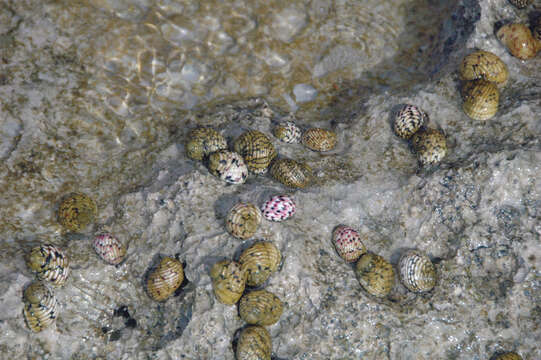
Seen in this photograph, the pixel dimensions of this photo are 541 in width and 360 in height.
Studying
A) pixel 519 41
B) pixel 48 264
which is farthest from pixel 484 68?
pixel 48 264

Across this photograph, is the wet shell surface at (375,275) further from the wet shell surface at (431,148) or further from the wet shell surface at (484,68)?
the wet shell surface at (484,68)

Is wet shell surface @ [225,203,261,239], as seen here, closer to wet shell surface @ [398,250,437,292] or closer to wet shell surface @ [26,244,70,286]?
wet shell surface @ [398,250,437,292]

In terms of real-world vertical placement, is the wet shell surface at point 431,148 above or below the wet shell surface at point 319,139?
above

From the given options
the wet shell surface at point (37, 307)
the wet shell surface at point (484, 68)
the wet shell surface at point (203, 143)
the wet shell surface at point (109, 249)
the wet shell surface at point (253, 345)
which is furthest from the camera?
the wet shell surface at point (484, 68)

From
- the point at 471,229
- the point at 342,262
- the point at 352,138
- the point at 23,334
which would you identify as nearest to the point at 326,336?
the point at 342,262

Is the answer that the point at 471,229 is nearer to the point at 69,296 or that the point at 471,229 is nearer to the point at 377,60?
the point at 377,60

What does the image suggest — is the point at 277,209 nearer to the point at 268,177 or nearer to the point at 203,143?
the point at 268,177

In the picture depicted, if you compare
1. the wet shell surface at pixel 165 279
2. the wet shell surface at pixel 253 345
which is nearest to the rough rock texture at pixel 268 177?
the wet shell surface at pixel 165 279
